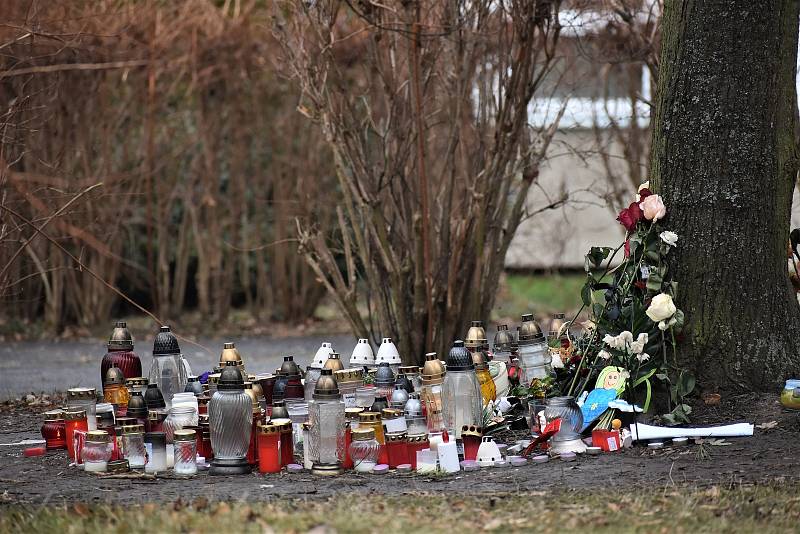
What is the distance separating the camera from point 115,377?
17.2 feet

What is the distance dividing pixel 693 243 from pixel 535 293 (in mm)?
9144

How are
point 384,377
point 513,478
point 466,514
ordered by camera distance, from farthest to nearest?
point 384,377, point 513,478, point 466,514

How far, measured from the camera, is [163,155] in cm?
1102

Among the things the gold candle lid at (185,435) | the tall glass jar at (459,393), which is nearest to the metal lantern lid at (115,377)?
the gold candle lid at (185,435)

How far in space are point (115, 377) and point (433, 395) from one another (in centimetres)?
152

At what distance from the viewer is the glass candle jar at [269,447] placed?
179 inches

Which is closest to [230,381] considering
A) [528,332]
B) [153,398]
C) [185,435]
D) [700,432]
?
[185,435]

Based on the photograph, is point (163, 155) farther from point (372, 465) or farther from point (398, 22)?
point (372, 465)

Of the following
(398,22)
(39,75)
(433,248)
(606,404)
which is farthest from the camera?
(39,75)

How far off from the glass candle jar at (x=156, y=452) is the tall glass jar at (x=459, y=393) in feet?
3.97

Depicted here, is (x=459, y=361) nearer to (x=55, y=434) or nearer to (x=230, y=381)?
(x=230, y=381)

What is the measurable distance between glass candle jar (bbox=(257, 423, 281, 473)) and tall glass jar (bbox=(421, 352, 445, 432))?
736mm

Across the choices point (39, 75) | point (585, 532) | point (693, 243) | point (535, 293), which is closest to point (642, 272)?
point (693, 243)

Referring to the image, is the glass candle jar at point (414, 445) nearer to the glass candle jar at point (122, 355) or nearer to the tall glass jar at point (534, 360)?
the tall glass jar at point (534, 360)
